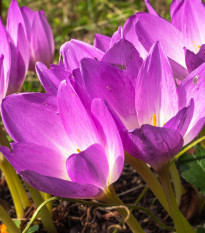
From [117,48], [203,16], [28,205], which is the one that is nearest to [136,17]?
[203,16]

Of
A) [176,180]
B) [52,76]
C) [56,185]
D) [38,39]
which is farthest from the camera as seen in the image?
[38,39]

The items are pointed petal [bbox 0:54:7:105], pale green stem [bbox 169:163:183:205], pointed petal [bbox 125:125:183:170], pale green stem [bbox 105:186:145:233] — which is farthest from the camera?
pale green stem [bbox 169:163:183:205]

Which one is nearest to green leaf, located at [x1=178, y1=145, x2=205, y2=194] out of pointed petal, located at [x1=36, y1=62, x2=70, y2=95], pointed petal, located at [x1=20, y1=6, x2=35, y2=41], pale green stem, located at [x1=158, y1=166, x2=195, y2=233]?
pale green stem, located at [x1=158, y1=166, x2=195, y2=233]

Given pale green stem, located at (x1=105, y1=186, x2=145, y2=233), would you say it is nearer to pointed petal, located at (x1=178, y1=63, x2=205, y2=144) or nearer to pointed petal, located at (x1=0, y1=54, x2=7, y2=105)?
pointed petal, located at (x1=178, y1=63, x2=205, y2=144)

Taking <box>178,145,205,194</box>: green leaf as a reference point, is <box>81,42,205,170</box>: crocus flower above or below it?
above

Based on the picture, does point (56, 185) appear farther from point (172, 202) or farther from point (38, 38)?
point (38, 38)

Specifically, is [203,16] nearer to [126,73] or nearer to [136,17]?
[136,17]

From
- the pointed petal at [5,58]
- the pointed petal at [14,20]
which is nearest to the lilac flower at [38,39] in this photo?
the pointed petal at [14,20]

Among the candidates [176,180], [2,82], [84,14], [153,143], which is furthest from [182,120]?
[84,14]
